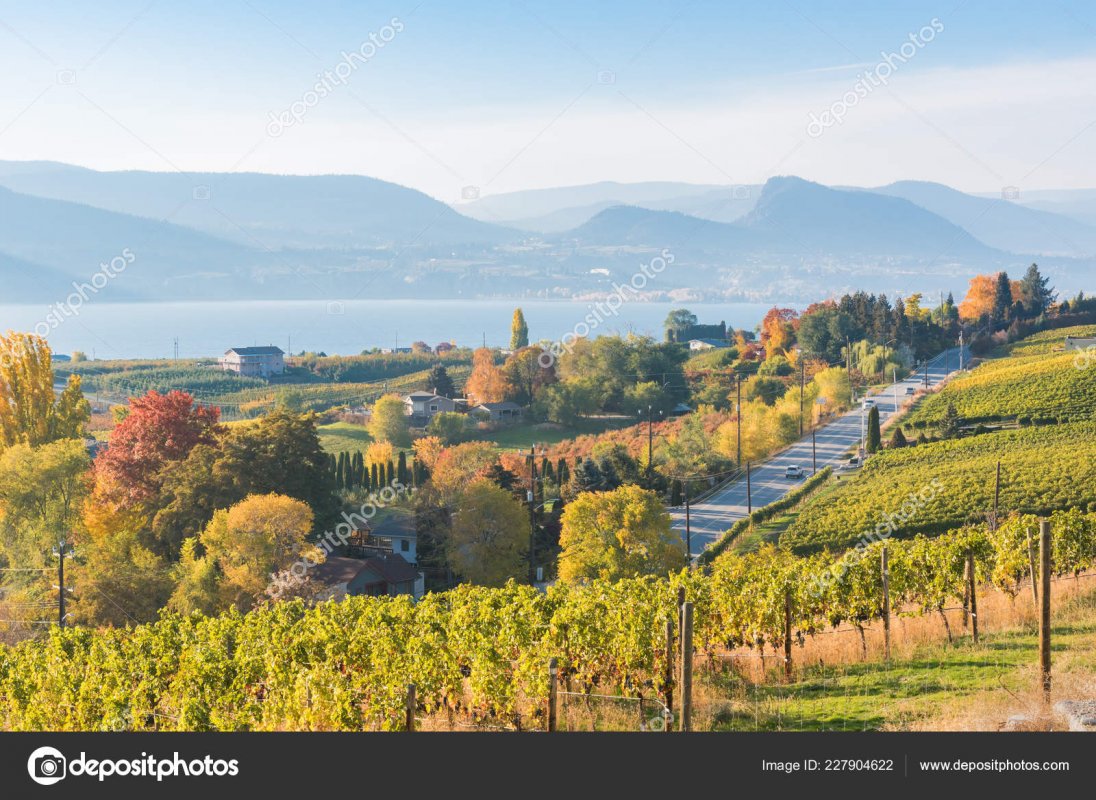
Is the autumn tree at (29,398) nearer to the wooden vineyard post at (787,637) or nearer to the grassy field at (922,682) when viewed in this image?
the wooden vineyard post at (787,637)

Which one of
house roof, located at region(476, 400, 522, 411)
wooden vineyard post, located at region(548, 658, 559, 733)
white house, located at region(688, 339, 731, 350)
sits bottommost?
wooden vineyard post, located at region(548, 658, 559, 733)

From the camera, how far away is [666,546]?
28.1m

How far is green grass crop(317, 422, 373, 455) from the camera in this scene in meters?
58.2

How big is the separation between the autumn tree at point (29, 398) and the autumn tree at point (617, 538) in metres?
22.0

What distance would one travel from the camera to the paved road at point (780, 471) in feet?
122

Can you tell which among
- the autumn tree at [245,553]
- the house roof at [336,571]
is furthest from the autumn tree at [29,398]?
the house roof at [336,571]

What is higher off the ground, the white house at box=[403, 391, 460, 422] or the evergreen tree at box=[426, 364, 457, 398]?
the evergreen tree at box=[426, 364, 457, 398]

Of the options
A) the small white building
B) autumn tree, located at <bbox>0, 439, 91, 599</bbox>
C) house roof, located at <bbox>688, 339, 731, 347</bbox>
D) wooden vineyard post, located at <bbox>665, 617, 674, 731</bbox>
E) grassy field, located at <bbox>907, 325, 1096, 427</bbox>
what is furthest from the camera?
house roof, located at <bbox>688, 339, 731, 347</bbox>

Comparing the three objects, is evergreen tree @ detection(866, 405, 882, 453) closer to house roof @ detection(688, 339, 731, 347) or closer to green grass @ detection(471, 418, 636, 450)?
green grass @ detection(471, 418, 636, 450)

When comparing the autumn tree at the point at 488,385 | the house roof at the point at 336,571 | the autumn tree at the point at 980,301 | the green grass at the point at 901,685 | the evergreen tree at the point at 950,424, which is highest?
the autumn tree at the point at 980,301

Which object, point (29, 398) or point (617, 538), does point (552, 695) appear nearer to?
point (617, 538)
